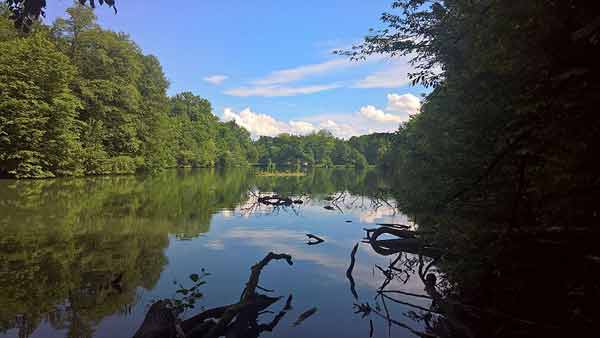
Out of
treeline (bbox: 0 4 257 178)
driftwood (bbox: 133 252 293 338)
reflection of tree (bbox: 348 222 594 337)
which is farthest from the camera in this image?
treeline (bbox: 0 4 257 178)

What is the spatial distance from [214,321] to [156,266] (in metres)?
4.18

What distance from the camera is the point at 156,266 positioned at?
898 cm

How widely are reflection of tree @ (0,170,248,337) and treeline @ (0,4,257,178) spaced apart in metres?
13.1

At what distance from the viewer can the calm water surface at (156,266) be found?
6133mm

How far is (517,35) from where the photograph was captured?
13.0 ft

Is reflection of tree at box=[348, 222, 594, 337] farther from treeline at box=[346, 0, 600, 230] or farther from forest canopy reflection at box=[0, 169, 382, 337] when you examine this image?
forest canopy reflection at box=[0, 169, 382, 337]

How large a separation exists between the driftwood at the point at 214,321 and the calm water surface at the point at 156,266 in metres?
0.27

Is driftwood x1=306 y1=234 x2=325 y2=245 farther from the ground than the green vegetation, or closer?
closer

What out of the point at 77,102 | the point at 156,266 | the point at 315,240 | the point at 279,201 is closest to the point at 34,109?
the point at 77,102

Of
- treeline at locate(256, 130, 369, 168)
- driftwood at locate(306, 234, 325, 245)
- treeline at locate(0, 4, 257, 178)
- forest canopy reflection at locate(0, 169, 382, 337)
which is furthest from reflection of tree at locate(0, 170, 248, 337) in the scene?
treeline at locate(256, 130, 369, 168)

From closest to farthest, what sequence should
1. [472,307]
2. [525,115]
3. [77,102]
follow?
[525,115] < [472,307] < [77,102]

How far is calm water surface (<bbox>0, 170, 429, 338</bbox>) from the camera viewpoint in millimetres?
6133

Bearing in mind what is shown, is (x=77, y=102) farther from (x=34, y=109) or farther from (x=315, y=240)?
(x=315, y=240)

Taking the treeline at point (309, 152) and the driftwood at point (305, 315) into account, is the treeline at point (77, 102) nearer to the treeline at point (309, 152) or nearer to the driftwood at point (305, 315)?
the driftwood at point (305, 315)
